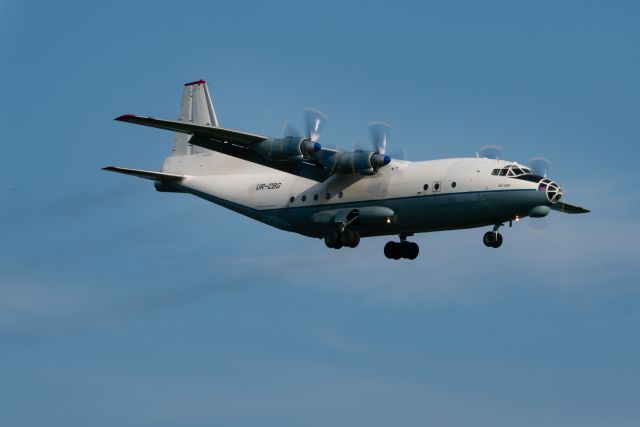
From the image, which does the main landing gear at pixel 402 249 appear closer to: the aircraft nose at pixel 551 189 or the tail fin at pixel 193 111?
the aircraft nose at pixel 551 189

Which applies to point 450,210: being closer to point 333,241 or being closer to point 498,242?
point 498,242

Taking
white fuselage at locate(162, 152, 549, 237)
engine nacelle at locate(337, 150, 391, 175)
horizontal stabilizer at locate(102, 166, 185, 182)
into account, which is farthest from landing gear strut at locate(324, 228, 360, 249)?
horizontal stabilizer at locate(102, 166, 185, 182)

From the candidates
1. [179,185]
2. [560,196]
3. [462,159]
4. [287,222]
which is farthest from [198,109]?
[560,196]

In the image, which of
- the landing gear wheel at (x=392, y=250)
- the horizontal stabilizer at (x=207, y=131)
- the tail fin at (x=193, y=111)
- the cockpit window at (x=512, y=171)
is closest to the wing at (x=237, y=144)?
the horizontal stabilizer at (x=207, y=131)

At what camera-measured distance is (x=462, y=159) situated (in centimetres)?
4638

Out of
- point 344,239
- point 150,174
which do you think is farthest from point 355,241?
point 150,174

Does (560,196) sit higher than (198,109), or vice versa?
(198,109)

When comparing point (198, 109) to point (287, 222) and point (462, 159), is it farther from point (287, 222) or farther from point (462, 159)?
point (462, 159)

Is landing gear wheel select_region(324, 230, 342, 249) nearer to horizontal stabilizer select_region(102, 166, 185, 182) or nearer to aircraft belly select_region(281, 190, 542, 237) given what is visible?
aircraft belly select_region(281, 190, 542, 237)

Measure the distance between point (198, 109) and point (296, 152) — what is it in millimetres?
9034

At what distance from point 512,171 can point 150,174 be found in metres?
14.4

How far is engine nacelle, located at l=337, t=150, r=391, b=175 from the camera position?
4681 cm

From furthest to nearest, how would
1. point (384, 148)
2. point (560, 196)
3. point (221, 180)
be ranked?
point (221, 180) → point (384, 148) → point (560, 196)

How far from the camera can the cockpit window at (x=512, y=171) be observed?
45.0 m
